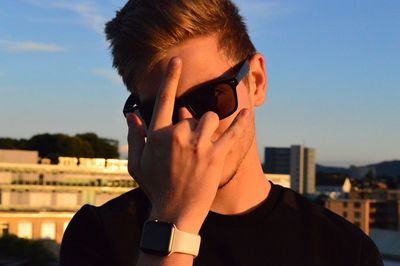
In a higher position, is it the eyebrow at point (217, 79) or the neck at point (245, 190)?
the eyebrow at point (217, 79)

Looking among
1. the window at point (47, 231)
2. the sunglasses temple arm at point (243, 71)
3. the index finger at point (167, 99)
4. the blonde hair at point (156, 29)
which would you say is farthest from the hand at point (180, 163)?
the window at point (47, 231)

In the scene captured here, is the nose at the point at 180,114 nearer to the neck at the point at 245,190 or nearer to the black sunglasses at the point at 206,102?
the black sunglasses at the point at 206,102

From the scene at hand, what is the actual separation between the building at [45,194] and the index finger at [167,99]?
31580mm

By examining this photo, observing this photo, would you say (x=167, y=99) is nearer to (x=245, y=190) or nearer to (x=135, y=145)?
(x=135, y=145)

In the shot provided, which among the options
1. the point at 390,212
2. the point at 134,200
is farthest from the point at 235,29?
the point at 390,212

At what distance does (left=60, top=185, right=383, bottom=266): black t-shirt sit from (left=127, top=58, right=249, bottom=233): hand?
0.37 m

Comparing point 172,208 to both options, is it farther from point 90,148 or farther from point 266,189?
point 90,148

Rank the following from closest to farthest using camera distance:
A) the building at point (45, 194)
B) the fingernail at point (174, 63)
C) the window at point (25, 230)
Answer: the fingernail at point (174, 63) < the window at point (25, 230) < the building at point (45, 194)

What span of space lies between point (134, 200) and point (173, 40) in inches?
22.4

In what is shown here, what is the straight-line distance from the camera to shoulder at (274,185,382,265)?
2.36m

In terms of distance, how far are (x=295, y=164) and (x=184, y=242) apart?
11982cm

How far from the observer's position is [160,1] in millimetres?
2197

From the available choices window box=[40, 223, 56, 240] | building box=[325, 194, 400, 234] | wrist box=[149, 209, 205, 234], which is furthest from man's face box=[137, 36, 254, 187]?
building box=[325, 194, 400, 234]

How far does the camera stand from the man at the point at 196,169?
190 cm
